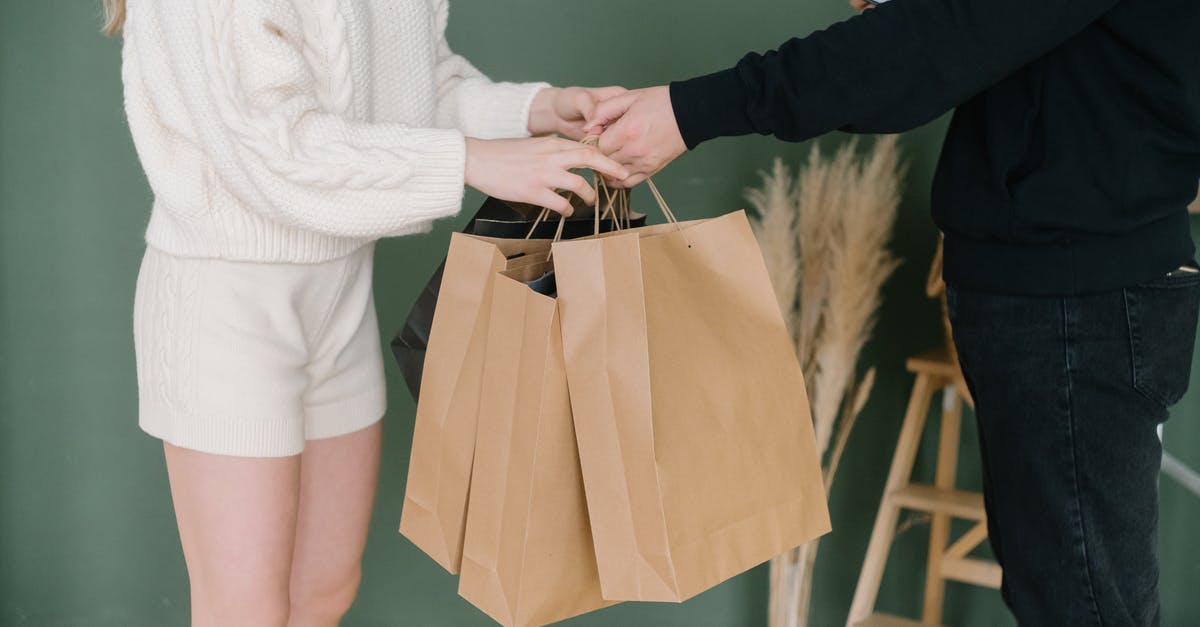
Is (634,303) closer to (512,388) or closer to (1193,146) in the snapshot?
(512,388)

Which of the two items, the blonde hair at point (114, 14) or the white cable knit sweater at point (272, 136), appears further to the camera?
the blonde hair at point (114, 14)

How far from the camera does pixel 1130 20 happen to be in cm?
99

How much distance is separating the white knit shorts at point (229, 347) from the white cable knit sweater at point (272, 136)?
0.03 metres

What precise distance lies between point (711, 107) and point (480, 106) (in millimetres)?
383

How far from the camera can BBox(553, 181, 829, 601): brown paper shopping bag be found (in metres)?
0.95

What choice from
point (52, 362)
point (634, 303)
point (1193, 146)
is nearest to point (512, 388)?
point (634, 303)

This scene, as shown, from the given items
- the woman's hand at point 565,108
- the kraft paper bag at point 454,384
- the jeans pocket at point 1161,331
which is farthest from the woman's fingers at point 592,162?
the jeans pocket at point 1161,331

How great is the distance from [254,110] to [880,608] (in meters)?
1.68

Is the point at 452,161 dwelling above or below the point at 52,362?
above

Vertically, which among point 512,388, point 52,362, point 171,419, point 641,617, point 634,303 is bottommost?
point 641,617

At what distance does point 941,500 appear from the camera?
1.75 meters

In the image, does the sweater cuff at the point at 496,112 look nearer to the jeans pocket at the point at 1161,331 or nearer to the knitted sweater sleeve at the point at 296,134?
the knitted sweater sleeve at the point at 296,134

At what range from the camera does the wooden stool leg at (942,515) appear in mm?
1820

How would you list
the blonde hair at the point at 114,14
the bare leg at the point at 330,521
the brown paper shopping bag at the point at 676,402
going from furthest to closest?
the bare leg at the point at 330,521 → the blonde hair at the point at 114,14 → the brown paper shopping bag at the point at 676,402
